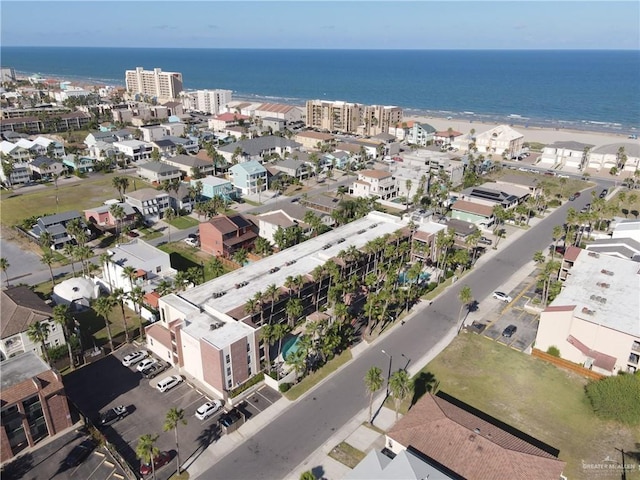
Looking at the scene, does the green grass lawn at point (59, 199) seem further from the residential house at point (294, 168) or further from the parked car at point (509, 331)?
the parked car at point (509, 331)

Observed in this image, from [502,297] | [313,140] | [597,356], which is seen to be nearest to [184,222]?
[502,297]

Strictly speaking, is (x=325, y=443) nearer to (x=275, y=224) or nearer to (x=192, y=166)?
(x=275, y=224)

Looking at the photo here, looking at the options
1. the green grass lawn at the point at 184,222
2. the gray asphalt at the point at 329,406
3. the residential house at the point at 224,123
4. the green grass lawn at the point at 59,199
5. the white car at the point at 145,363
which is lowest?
the gray asphalt at the point at 329,406

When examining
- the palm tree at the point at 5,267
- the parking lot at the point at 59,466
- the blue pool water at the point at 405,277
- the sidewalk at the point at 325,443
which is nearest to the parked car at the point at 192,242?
the palm tree at the point at 5,267

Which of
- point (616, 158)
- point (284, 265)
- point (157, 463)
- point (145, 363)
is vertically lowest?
point (157, 463)

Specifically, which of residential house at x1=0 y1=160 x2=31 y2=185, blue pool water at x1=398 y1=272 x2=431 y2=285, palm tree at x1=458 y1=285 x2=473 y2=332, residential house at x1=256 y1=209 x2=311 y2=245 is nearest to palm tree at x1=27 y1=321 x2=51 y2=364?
residential house at x1=256 y1=209 x2=311 y2=245
